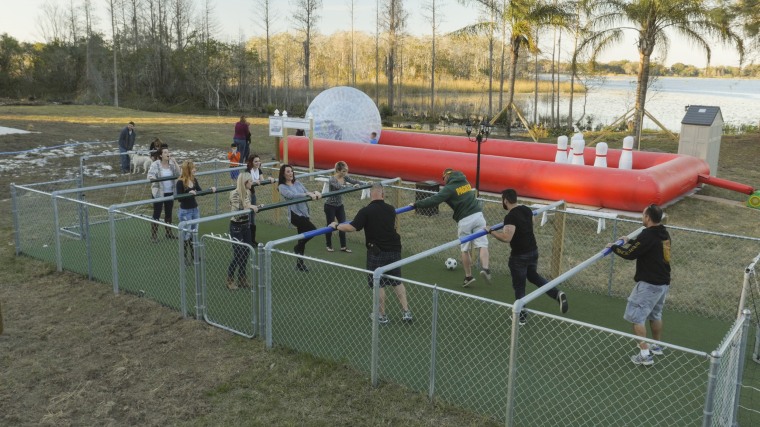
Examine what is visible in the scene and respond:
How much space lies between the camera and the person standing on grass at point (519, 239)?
7230 mm

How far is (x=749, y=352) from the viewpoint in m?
6.98

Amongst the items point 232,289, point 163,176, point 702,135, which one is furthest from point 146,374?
point 702,135

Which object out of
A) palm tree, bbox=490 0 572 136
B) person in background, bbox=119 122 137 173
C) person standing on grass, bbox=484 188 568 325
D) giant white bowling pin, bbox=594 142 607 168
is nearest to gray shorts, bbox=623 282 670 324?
person standing on grass, bbox=484 188 568 325

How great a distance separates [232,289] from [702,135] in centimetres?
1349

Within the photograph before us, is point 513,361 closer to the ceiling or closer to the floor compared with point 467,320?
closer to the ceiling

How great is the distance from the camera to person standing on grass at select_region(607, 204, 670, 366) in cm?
620

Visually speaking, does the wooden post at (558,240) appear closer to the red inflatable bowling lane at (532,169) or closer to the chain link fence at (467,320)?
the chain link fence at (467,320)

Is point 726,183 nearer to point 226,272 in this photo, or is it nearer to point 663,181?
point 663,181

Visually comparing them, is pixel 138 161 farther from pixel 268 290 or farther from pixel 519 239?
pixel 519 239

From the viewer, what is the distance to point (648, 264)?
20.5ft

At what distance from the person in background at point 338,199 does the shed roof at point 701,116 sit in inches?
427

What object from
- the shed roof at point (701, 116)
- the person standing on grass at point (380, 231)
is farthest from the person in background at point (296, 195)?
the shed roof at point (701, 116)

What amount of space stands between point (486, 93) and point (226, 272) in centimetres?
5158

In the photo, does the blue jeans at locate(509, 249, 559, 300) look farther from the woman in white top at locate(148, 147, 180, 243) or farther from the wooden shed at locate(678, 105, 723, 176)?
the wooden shed at locate(678, 105, 723, 176)
